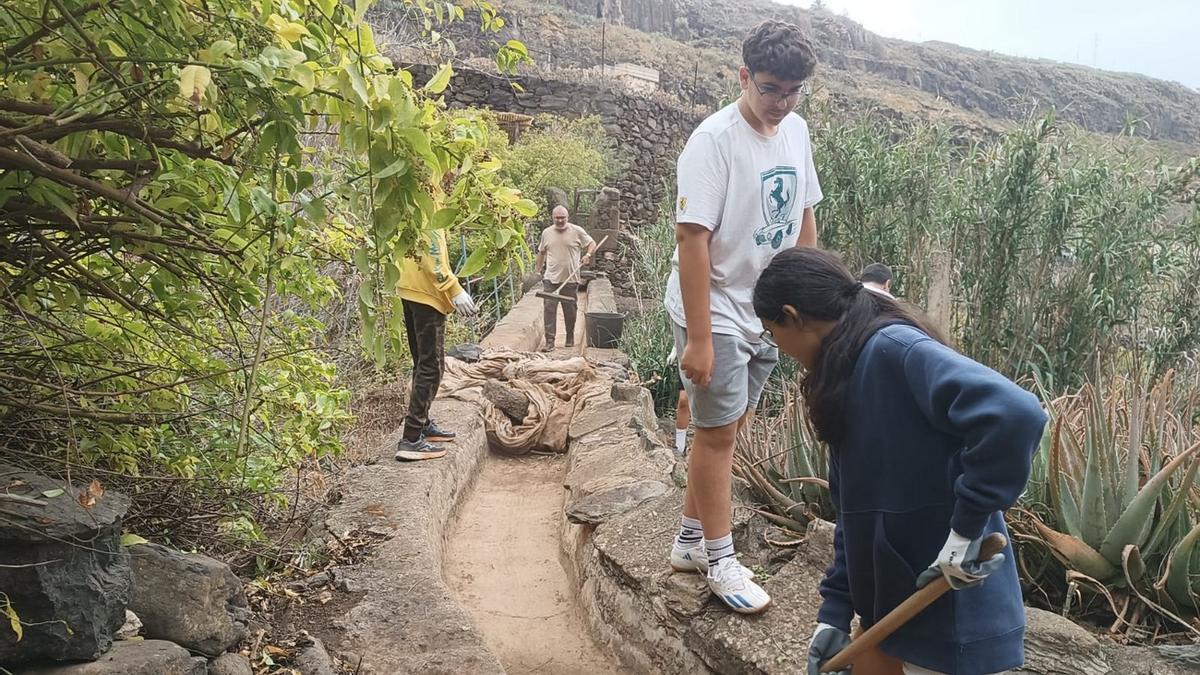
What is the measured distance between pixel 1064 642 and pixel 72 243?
2689 mm

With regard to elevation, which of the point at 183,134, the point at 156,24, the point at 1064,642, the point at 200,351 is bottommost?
the point at 1064,642

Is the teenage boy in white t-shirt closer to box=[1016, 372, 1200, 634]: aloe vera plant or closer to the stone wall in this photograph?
box=[1016, 372, 1200, 634]: aloe vera plant

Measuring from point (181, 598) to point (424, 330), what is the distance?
2544 millimetres

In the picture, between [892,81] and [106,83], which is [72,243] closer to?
[106,83]

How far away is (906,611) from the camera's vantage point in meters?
1.78

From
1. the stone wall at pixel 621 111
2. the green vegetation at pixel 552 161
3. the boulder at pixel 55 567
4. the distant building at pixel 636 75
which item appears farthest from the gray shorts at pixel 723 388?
the distant building at pixel 636 75

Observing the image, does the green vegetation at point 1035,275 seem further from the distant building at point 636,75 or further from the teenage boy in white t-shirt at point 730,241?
the distant building at point 636,75

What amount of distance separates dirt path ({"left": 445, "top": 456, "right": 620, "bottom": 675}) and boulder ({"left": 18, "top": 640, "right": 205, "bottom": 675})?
5.07 feet

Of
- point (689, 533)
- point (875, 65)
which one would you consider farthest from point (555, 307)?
point (875, 65)

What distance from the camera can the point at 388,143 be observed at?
5.06 feet

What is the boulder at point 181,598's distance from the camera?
2.29 m

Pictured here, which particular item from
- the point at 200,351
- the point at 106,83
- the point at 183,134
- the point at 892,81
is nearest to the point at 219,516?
the point at 200,351

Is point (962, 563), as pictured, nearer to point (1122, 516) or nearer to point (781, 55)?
point (1122, 516)

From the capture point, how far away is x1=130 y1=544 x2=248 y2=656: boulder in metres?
2.29
